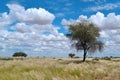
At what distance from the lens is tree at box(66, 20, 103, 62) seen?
5806cm

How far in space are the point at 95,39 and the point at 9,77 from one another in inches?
1866

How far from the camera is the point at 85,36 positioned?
5812 centimetres

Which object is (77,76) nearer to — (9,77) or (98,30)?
(9,77)

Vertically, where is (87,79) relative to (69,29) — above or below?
below

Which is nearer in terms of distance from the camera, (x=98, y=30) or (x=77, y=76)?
(x=77, y=76)

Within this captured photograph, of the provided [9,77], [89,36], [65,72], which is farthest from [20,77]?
[89,36]

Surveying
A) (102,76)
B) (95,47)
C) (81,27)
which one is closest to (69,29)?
(81,27)

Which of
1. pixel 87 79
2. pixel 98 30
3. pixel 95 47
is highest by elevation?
pixel 98 30

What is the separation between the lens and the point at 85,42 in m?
59.0

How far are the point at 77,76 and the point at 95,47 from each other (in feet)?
152

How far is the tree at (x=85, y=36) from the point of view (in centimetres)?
5806

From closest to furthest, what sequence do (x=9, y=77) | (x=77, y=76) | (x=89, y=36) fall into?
1. (x=9, y=77)
2. (x=77, y=76)
3. (x=89, y=36)

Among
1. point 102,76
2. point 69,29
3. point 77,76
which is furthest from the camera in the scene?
point 69,29

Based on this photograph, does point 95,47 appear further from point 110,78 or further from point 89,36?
point 110,78
